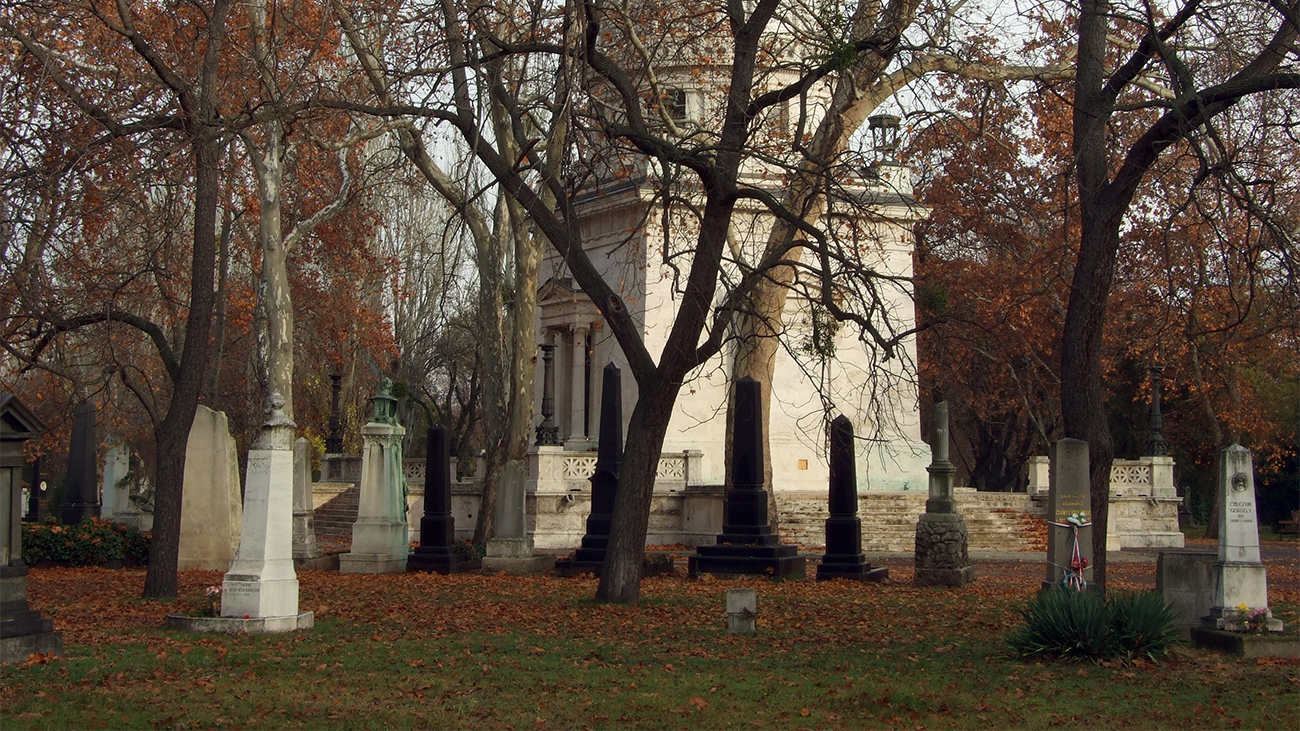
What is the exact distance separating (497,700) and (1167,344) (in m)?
30.0

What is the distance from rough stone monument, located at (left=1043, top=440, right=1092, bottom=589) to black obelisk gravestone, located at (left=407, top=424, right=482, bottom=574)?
1100 cm

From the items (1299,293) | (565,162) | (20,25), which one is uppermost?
(20,25)

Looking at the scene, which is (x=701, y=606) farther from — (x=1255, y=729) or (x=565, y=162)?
(x=1255, y=729)

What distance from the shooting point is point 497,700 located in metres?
8.77

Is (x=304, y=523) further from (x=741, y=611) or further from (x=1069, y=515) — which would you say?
(x=1069, y=515)

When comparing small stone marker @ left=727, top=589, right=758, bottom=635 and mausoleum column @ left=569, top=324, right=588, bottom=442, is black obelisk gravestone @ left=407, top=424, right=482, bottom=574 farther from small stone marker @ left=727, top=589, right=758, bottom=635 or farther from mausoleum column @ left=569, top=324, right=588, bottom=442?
mausoleum column @ left=569, top=324, right=588, bottom=442

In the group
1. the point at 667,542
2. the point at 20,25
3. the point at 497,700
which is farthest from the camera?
the point at 667,542

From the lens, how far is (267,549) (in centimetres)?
1193

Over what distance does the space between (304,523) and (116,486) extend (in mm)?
6747

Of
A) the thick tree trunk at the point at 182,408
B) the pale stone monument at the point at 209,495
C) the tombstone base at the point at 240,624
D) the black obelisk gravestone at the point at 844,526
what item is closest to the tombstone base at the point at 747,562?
the black obelisk gravestone at the point at 844,526

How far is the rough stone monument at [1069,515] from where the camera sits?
11914 millimetres

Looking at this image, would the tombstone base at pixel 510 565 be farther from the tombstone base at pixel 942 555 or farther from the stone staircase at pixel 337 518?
the stone staircase at pixel 337 518

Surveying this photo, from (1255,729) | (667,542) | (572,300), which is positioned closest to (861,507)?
(667,542)

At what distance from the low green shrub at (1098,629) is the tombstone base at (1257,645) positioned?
59cm
